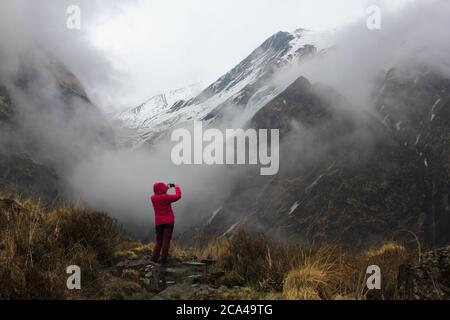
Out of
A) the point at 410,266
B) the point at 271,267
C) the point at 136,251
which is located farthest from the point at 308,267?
the point at 136,251

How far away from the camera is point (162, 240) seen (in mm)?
10891

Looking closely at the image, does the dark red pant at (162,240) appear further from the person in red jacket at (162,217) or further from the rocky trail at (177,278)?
A: the rocky trail at (177,278)

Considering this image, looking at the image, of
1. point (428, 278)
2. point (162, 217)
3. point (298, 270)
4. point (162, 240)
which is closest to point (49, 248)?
point (162, 240)

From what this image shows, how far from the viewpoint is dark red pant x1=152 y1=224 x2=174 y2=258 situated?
34.4 feet

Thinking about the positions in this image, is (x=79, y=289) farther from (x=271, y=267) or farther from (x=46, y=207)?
(x=46, y=207)

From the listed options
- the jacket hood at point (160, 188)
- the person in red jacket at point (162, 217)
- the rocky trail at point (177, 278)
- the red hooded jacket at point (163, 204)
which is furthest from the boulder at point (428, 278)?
the jacket hood at point (160, 188)

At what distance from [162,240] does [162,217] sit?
59cm

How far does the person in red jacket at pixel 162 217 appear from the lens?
35.1 feet

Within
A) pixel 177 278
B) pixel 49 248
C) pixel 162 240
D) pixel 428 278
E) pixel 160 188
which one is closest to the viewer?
pixel 428 278

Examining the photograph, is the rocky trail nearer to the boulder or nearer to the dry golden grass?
the dry golden grass

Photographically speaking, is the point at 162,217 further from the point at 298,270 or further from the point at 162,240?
the point at 298,270

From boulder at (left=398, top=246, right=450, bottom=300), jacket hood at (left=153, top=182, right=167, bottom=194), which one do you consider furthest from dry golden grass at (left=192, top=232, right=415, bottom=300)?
jacket hood at (left=153, top=182, right=167, bottom=194)

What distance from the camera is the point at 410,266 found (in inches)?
274
